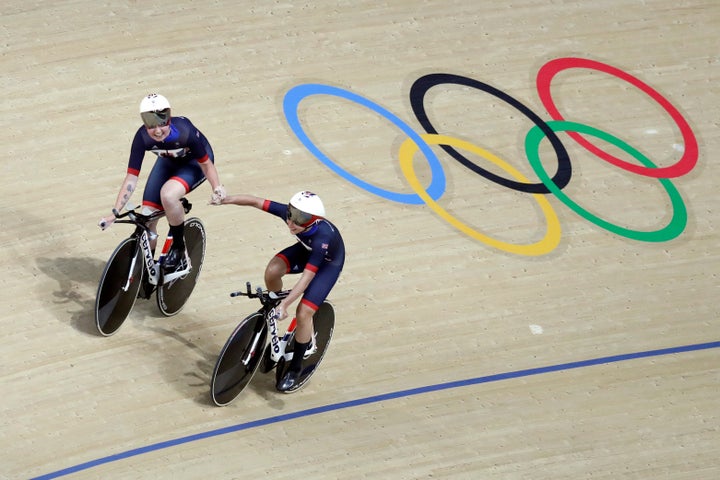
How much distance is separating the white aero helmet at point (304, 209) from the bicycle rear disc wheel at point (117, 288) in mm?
1134

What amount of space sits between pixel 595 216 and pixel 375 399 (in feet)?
8.75

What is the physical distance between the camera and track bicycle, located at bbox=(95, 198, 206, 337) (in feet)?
20.6

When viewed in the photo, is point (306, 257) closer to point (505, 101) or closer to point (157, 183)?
point (157, 183)

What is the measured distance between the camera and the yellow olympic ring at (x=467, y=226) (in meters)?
7.84

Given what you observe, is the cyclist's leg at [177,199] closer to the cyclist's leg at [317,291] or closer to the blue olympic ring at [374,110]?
the cyclist's leg at [317,291]

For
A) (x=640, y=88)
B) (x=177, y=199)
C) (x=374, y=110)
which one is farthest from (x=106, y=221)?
(x=640, y=88)

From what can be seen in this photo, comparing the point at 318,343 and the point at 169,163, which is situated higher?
the point at 169,163

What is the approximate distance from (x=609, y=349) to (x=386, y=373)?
1549 millimetres

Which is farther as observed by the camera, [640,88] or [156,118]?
[640,88]

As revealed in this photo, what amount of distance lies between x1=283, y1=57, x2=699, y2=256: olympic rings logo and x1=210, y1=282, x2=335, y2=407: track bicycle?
Result: 1.87 metres

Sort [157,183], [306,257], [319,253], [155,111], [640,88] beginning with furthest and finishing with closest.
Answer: [640,88] < [157,183] < [306,257] < [155,111] < [319,253]

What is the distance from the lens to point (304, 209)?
5.68 metres

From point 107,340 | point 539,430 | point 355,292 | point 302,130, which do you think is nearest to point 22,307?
point 107,340

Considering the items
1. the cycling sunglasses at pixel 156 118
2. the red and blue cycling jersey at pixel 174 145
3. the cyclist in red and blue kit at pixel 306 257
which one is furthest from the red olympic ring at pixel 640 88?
the cycling sunglasses at pixel 156 118
